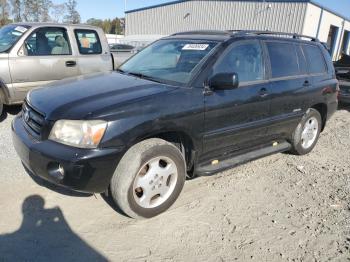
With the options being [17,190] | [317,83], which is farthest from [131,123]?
[317,83]

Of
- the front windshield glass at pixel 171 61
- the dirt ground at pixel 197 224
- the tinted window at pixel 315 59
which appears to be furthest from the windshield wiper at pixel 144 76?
the tinted window at pixel 315 59

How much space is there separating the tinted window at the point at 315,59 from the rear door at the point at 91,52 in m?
4.02

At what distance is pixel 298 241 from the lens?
3254 mm

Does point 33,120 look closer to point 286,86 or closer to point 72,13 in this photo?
point 286,86

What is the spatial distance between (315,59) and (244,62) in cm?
192

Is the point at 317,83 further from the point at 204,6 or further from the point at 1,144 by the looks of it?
the point at 204,6

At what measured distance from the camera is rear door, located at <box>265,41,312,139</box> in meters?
4.54

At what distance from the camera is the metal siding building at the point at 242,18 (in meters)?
22.9

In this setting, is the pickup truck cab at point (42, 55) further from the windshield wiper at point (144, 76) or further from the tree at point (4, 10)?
the tree at point (4, 10)

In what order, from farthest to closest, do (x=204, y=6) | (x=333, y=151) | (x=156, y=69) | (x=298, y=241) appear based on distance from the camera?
(x=204, y=6), (x=333, y=151), (x=156, y=69), (x=298, y=241)

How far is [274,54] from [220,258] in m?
2.84

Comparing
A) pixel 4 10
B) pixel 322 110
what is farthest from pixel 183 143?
pixel 4 10

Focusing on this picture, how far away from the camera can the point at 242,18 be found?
25438 millimetres

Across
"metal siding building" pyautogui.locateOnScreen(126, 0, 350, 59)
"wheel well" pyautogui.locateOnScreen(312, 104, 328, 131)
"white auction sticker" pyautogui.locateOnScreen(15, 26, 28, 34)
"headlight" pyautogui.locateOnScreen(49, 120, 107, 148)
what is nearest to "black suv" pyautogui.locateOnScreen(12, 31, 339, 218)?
"headlight" pyautogui.locateOnScreen(49, 120, 107, 148)
